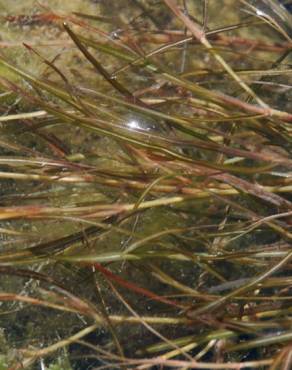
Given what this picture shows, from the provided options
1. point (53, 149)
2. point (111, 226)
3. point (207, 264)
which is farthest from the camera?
point (53, 149)

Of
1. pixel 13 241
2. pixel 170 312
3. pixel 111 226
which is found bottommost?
pixel 170 312

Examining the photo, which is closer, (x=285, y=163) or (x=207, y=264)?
(x=285, y=163)

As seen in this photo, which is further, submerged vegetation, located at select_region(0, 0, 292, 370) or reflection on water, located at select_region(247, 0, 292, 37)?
reflection on water, located at select_region(247, 0, 292, 37)

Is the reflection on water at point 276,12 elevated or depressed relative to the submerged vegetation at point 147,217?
elevated

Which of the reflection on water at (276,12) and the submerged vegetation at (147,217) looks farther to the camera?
the reflection on water at (276,12)

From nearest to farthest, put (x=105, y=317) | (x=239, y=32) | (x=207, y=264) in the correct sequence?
(x=105, y=317), (x=207, y=264), (x=239, y=32)

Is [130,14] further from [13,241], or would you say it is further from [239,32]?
[13,241]

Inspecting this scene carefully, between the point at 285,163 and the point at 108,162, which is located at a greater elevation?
the point at 285,163

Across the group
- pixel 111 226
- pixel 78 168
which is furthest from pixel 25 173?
pixel 111 226

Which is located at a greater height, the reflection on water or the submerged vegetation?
the reflection on water
